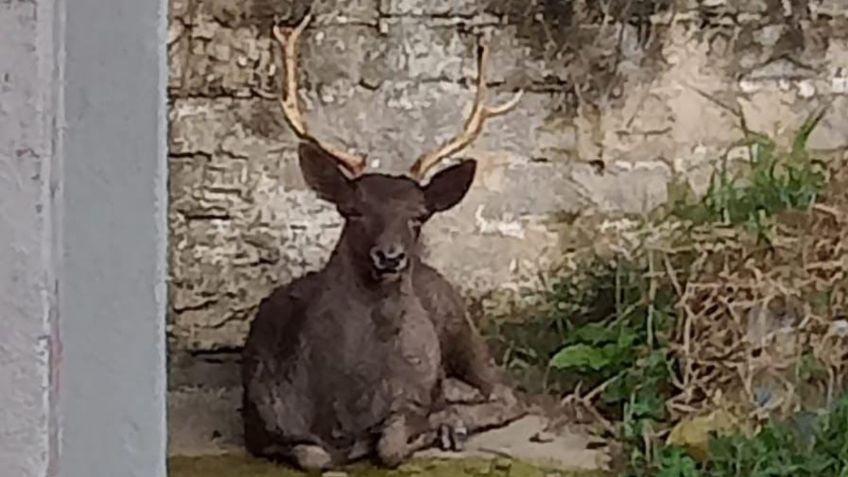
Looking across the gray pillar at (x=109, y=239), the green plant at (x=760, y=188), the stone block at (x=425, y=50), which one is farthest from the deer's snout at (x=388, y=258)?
the gray pillar at (x=109, y=239)

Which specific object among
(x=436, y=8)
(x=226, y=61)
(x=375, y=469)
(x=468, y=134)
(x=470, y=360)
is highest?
(x=436, y=8)

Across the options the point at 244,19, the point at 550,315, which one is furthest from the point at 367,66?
the point at 550,315

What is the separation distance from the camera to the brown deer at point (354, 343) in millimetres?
2746

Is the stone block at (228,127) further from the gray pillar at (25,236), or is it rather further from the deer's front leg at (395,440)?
the gray pillar at (25,236)

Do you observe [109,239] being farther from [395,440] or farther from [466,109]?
[466,109]

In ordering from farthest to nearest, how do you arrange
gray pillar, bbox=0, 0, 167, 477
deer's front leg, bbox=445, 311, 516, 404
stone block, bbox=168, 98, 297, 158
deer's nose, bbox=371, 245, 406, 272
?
1. stone block, bbox=168, 98, 297, 158
2. deer's front leg, bbox=445, 311, 516, 404
3. deer's nose, bbox=371, 245, 406, 272
4. gray pillar, bbox=0, 0, 167, 477

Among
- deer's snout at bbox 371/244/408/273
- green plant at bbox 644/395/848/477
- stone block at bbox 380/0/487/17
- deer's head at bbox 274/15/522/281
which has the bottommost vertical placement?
green plant at bbox 644/395/848/477

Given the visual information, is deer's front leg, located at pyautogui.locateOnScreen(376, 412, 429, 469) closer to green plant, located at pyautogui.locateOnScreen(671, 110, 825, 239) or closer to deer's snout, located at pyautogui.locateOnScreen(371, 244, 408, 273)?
deer's snout, located at pyautogui.locateOnScreen(371, 244, 408, 273)

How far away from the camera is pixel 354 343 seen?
274cm

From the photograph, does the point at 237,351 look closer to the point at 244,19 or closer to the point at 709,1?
the point at 244,19

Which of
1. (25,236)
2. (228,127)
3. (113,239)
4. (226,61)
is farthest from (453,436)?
(25,236)

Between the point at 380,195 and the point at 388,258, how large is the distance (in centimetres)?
13

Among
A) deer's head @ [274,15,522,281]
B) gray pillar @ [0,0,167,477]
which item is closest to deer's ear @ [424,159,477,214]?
deer's head @ [274,15,522,281]

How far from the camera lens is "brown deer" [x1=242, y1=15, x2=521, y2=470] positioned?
275 cm
